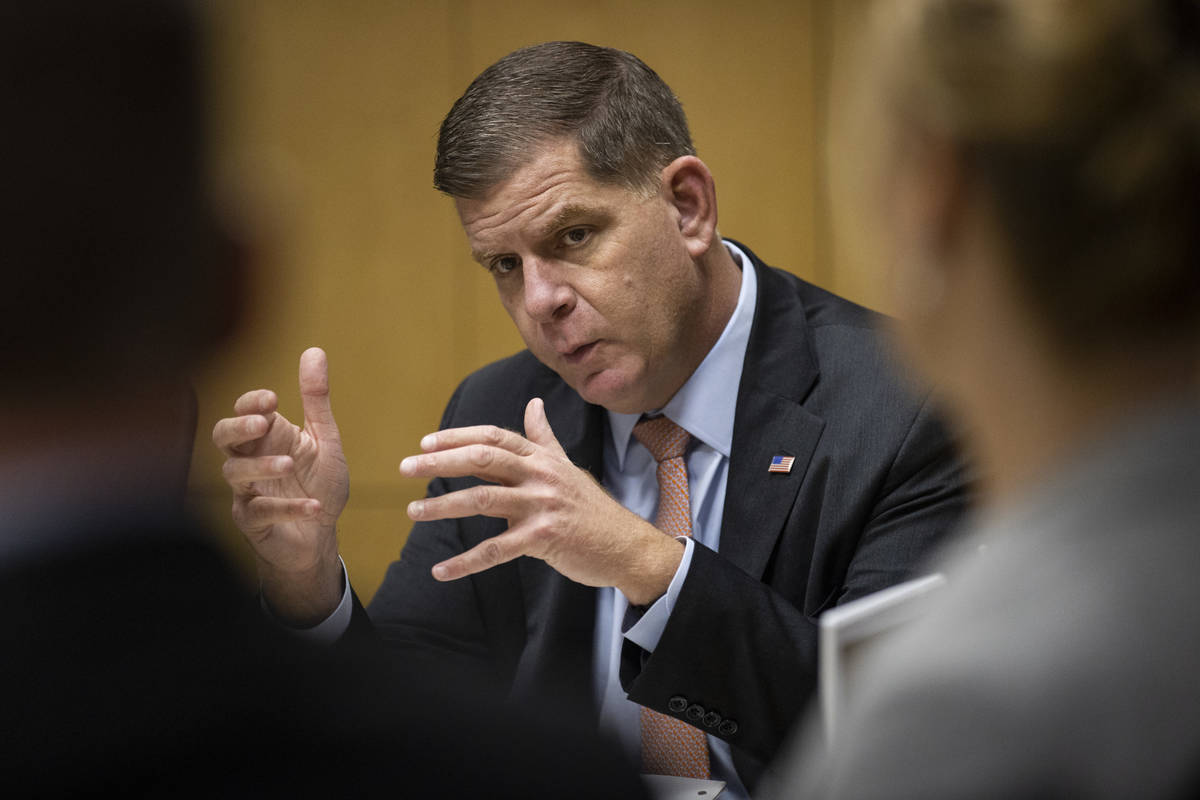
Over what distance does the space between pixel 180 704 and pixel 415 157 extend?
10.9 feet

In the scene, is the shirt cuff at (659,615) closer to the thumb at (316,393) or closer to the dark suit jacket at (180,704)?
the thumb at (316,393)

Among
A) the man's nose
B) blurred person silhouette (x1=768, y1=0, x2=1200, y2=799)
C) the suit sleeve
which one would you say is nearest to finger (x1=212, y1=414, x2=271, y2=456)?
the man's nose

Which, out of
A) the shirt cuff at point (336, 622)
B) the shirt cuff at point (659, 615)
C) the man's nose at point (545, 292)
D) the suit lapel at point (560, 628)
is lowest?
the suit lapel at point (560, 628)

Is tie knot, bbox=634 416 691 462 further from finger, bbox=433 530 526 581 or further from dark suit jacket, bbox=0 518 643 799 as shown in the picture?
dark suit jacket, bbox=0 518 643 799

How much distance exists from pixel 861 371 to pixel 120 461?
1.50 metres

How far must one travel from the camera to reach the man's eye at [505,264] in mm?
1878

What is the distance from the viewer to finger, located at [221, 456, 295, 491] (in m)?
1.56

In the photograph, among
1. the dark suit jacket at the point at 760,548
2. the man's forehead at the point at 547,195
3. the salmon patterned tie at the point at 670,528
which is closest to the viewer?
the dark suit jacket at the point at 760,548

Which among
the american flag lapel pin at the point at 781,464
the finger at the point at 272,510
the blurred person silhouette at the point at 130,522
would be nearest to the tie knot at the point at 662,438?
the american flag lapel pin at the point at 781,464

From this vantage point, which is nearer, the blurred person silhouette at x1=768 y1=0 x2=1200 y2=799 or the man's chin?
the blurred person silhouette at x1=768 y1=0 x2=1200 y2=799

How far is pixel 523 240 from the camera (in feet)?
5.97

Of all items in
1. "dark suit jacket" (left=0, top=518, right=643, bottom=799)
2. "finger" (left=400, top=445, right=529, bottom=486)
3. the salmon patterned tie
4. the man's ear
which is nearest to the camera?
"dark suit jacket" (left=0, top=518, right=643, bottom=799)

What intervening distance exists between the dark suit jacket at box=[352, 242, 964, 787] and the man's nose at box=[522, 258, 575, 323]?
234 millimetres

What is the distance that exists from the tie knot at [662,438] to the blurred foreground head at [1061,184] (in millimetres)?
1164
